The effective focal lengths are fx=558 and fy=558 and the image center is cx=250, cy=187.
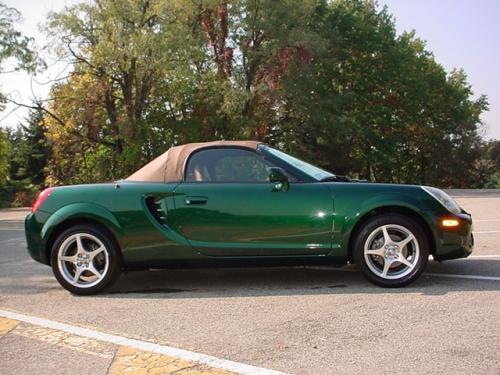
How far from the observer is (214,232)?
527cm

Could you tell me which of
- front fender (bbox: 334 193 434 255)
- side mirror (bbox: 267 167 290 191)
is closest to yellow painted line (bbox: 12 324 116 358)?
side mirror (bbox: 267 167 290 191)

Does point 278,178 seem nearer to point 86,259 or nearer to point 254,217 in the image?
point 254,217

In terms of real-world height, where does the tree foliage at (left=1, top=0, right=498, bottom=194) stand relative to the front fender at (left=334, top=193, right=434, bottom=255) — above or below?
above

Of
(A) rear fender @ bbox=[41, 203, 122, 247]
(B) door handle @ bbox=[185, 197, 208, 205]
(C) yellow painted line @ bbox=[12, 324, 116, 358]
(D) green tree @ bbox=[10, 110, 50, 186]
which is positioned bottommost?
(C) yellow painted line @ bbox=[12, 324, 116, 358]

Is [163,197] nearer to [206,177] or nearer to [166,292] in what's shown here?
[206,177]

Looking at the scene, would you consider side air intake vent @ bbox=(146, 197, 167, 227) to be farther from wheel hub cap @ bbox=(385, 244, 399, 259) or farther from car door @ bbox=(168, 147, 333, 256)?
wheel hub cap @ bbox=(385, 244, 399, 259)

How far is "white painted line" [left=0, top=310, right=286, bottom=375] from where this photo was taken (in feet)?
10.4

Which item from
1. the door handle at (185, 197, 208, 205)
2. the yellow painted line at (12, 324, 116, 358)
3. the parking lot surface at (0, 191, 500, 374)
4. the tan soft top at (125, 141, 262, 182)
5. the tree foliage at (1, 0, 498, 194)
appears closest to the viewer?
the parking lot surface at (0, 191, 500, 374)

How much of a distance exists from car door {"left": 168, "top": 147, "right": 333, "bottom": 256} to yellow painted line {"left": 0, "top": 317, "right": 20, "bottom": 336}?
1.61m

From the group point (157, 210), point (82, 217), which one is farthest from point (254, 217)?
point (82, 217)

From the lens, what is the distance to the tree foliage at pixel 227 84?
28703 millimetres

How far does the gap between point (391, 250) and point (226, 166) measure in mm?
1773

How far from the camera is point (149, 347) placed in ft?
11.9

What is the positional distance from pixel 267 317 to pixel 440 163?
42.2 m
